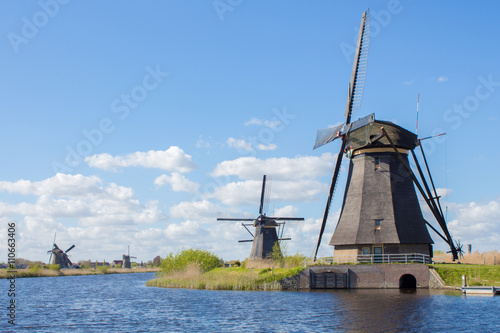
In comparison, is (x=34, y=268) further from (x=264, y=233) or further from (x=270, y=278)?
(x=270, y=278)

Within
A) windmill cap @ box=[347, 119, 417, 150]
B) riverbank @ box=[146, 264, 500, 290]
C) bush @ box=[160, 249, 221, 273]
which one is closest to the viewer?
riverbank @ box=[146, 264, 500, 290]

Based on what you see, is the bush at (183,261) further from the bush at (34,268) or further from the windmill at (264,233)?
the bush at (34,268)

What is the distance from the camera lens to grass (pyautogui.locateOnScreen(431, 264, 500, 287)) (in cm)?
3098

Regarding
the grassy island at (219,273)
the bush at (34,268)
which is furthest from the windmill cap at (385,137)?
the bush at (34,268)

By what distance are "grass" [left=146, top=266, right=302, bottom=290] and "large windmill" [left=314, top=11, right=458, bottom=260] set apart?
364 cm

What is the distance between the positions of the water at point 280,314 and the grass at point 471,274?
7.13 feet

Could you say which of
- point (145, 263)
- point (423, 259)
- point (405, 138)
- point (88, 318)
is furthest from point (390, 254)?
point (145, 263)

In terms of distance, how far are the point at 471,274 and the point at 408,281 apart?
4.78 m

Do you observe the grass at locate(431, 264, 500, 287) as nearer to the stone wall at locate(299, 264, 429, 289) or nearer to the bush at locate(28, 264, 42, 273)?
the stone wall at locate(299, 264, 429, 289)

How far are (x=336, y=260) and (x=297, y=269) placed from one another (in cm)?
303

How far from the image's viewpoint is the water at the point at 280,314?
19812 millimetres

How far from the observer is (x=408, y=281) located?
35.7 meters

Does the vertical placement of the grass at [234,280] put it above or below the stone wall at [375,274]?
below

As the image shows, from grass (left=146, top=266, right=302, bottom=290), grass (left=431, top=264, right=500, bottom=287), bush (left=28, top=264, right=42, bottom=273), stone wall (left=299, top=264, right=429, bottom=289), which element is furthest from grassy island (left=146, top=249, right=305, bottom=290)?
bush (left=28, top=264, right=42, bottom=273)
